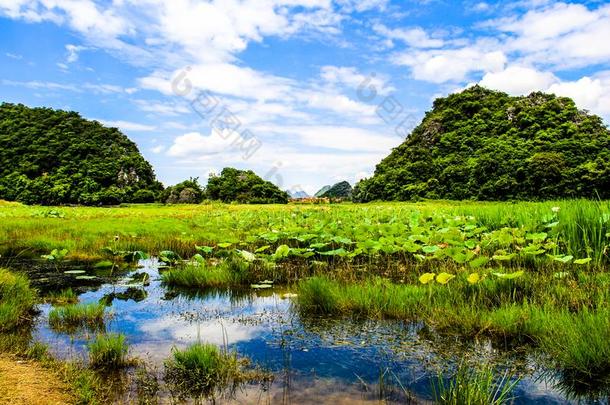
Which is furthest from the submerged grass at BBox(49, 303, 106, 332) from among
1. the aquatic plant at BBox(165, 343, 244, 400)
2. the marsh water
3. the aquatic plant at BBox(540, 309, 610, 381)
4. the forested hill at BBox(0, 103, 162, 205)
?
the forested hill at BBox(0, 103, 162, 205)

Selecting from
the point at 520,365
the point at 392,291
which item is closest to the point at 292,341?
the point at 392,291

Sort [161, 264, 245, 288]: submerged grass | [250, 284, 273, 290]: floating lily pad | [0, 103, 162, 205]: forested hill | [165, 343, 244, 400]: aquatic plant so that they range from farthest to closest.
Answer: [0, 103, 162, 205]: forested hill < [161, 264, 245, 288]: submerged grass < [250, 284, 273, 290]: floating lily pad < [165, 343, 244, 400]: aquatic plant

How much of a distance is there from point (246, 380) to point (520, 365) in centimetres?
232

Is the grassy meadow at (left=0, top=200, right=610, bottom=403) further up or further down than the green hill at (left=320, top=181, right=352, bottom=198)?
further down

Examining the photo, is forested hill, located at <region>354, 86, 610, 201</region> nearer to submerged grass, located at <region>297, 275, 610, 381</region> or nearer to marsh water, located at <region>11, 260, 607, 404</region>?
submerged grass, located at <region>297, 275, 610, 381</region>

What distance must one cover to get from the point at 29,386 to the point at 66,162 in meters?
74.3

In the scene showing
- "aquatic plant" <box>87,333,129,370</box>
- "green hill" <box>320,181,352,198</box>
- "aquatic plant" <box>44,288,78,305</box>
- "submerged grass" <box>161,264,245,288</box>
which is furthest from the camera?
"green hill" <box>320,181,352,198</box>

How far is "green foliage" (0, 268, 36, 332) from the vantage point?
4.66m

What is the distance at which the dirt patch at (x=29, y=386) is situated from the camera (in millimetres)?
2963

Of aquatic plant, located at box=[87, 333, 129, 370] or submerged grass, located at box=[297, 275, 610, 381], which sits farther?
aquatic plant, located at box=[87, 333, 129, 370]

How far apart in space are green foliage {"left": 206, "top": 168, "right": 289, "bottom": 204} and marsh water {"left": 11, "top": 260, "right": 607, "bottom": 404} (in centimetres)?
4924

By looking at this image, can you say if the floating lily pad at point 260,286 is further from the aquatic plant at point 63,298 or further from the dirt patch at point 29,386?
the dirt patch at point 29,386

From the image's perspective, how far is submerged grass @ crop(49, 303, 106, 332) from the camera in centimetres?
489

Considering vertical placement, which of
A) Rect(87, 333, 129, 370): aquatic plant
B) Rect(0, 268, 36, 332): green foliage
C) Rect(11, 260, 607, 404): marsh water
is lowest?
Rect(11, 260, 607, 404): marsh water
